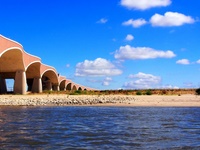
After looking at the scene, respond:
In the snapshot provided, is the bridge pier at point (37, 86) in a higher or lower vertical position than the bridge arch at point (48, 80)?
lower

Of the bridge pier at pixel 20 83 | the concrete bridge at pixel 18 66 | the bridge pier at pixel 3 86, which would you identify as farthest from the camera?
the bridge pier at pixel 3 86

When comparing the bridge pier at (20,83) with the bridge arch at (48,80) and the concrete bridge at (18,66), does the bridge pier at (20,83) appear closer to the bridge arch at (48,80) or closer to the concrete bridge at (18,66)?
the concrete bridge at (18,66)

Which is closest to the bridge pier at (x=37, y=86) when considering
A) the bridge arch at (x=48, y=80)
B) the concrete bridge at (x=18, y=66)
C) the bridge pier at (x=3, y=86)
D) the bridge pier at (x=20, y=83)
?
the concrete bridge at (x=18, y=66)

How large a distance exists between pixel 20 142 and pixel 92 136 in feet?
7.73

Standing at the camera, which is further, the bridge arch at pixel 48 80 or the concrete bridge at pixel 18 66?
the bridge arch at pixel 48 80

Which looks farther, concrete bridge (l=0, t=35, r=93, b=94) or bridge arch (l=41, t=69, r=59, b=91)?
bridge arch (l=41, t=69, r=59, b=91)

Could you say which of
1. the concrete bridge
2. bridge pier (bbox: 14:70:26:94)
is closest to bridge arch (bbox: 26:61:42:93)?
the concrete bridge

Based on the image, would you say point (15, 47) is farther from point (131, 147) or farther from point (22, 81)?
point (131, 147)

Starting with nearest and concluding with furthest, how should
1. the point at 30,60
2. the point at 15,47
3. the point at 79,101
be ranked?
1. the point at 79,101
2. the point at 15,47
3. the point at 30,60

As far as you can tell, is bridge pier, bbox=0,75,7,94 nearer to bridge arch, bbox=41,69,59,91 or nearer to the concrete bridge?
the concrete bridge

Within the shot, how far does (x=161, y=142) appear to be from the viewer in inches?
367

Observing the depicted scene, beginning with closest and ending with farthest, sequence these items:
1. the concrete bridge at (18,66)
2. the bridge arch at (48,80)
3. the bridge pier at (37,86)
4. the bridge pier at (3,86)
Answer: the concrete bridge at (18,66) < the bridge pier at (3,86) < the bridge pier at (37,86) < the bridge arch at (48,80)

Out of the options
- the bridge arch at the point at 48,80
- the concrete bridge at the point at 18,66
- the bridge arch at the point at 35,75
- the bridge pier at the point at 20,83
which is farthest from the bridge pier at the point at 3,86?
the bridge arch at the point at 48,80

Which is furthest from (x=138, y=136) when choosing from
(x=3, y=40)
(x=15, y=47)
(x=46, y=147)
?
(x=15, y=47)
